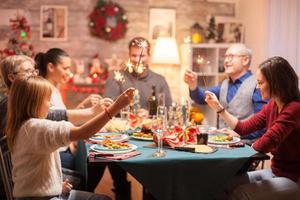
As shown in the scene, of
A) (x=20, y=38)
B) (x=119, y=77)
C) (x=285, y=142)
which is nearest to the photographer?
(x=285, y=142)

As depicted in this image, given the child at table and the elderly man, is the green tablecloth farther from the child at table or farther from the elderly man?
the elderly man

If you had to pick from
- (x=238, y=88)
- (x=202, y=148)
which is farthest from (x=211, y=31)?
(x=202, y=148)

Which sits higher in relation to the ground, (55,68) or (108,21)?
(108,21)

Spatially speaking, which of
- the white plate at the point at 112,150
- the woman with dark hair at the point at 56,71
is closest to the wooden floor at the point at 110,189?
the woman with dark hair at the point at 56,71

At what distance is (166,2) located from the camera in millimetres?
5020

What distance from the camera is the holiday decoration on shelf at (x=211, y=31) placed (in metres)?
4.88

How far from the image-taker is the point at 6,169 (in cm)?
213

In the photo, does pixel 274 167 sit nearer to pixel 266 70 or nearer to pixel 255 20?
pixel 266 70

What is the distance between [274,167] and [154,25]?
3057mm

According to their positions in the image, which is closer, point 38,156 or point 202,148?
point 38,156

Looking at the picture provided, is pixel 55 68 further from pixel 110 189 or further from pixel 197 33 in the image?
pixel 197 33

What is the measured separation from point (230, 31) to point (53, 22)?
2.11 meters

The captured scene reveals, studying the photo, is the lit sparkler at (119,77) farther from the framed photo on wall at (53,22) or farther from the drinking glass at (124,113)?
the framed photo on wall at (53,22)

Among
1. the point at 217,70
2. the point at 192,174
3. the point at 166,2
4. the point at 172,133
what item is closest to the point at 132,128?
the point at 172,133
